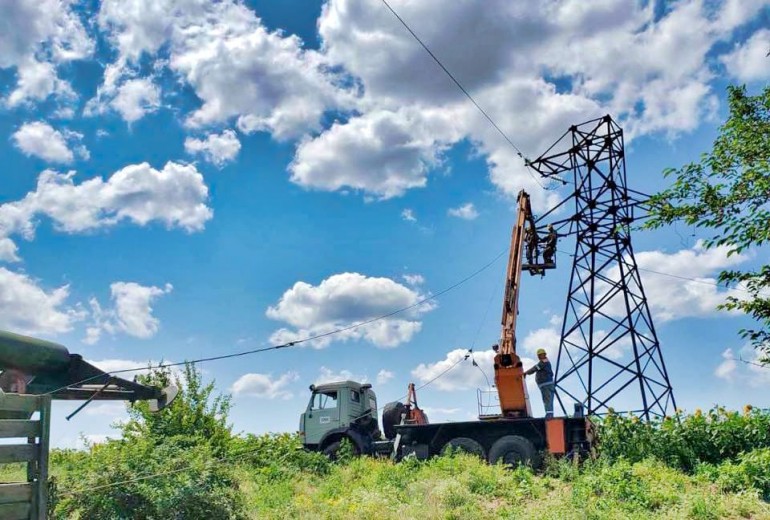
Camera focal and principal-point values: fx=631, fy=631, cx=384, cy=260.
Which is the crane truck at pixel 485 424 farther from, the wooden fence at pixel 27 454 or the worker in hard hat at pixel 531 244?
the wooden fence at pixel 27 454

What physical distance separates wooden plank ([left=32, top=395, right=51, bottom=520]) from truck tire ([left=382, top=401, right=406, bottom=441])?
15.1 m

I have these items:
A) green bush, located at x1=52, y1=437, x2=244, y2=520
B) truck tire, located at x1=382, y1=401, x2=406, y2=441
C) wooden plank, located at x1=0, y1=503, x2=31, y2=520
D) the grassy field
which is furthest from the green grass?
wooden plank, located at x1=0, y1=503, x2=31, y2=520

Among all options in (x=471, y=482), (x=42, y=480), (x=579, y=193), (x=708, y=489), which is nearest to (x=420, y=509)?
(x=471, y=482)

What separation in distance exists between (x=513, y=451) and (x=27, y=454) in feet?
41.8

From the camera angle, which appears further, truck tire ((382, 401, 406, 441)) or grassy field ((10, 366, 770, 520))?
truck tire ((382, 401, 406, 441))

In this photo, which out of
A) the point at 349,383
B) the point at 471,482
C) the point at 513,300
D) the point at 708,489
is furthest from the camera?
the point at 349,383

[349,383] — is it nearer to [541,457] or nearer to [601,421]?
[541,457]

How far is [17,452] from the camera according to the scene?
6.58 metres

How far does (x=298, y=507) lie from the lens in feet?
39.3

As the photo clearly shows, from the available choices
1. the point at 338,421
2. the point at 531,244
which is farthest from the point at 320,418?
the point at 531,244

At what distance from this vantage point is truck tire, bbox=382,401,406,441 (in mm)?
21094

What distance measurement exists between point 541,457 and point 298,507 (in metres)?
7.33

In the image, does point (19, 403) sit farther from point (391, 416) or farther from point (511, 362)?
point (391, 416)

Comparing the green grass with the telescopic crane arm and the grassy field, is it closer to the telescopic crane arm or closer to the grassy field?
the grassy field
